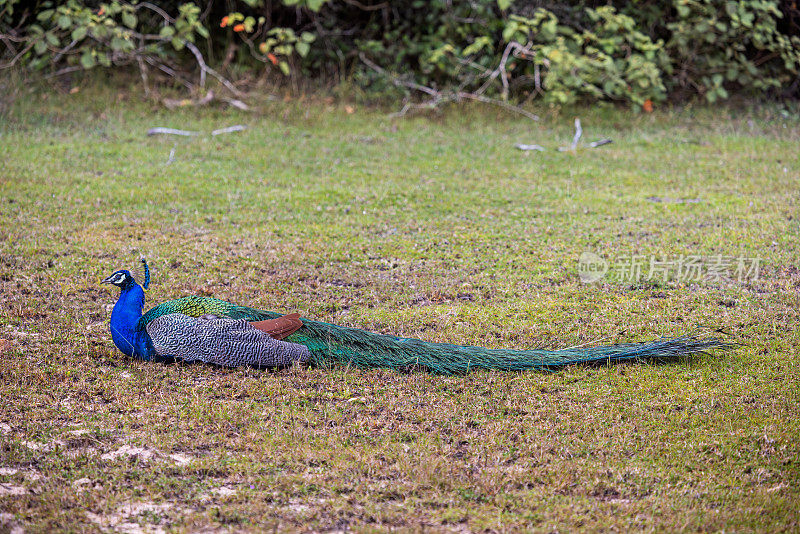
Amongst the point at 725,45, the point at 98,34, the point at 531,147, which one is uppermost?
the point at 725,45

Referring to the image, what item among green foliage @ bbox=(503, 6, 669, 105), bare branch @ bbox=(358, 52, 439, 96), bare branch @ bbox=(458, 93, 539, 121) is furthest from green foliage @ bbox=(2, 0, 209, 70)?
green foliage @ bbox=(503, 6, 669, 105)

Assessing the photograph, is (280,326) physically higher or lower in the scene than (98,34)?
lower

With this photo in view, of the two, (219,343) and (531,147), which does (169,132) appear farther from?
(219,343)

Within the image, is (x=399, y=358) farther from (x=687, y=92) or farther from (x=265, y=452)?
(x=687, y=92)

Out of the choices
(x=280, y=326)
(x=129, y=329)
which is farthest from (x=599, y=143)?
(x=129, y=329)

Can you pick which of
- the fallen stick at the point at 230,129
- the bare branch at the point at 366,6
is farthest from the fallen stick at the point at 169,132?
the bare branch at the point at 366,6

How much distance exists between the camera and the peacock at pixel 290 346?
466 cm

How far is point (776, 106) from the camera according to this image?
12734 millimetres

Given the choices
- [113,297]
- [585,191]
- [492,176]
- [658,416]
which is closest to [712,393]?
[658,416]

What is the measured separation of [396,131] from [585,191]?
350 cm

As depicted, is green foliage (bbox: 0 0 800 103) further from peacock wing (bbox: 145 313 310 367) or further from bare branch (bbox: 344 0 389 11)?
peacock wing (bbox: 145 313 310 367)

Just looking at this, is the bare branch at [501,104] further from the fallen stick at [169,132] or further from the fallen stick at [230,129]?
the fallen stick at [169,132]

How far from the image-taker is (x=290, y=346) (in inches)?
184

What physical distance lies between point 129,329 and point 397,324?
1.70 m
